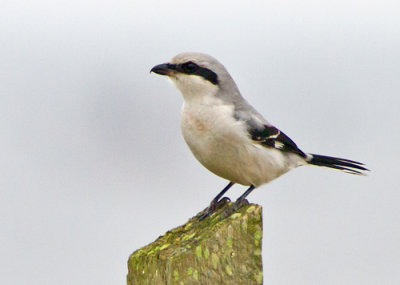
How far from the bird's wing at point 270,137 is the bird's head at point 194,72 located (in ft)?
1.43

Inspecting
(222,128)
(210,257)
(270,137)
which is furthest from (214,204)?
(210,257)

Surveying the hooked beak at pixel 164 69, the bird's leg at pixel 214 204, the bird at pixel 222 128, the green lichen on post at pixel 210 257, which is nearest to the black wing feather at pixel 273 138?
the bird at pixel 222 128

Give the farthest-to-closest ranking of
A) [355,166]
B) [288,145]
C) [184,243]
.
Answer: [355,166], [288,145], [184,243]

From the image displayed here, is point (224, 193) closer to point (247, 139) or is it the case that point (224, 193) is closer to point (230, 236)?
point (247, 139)

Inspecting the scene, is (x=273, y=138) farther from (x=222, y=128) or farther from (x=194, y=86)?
(x=194, y=86)

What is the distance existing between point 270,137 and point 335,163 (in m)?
1.10

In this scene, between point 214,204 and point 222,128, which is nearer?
point 214,204

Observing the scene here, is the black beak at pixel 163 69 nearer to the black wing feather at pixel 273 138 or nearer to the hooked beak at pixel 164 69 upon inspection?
the hooked beak at pixel 164 69

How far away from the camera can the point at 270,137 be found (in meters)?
5.29

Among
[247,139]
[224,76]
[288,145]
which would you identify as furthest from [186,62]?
[288,145]

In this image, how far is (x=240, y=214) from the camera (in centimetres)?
325

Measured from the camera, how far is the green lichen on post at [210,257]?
9.62ft

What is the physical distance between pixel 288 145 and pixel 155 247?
259 cm

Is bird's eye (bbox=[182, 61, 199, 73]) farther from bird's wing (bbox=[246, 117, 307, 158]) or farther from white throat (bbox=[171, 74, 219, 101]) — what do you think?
bird's wing (bbox=[246, 117, 307, 158])
